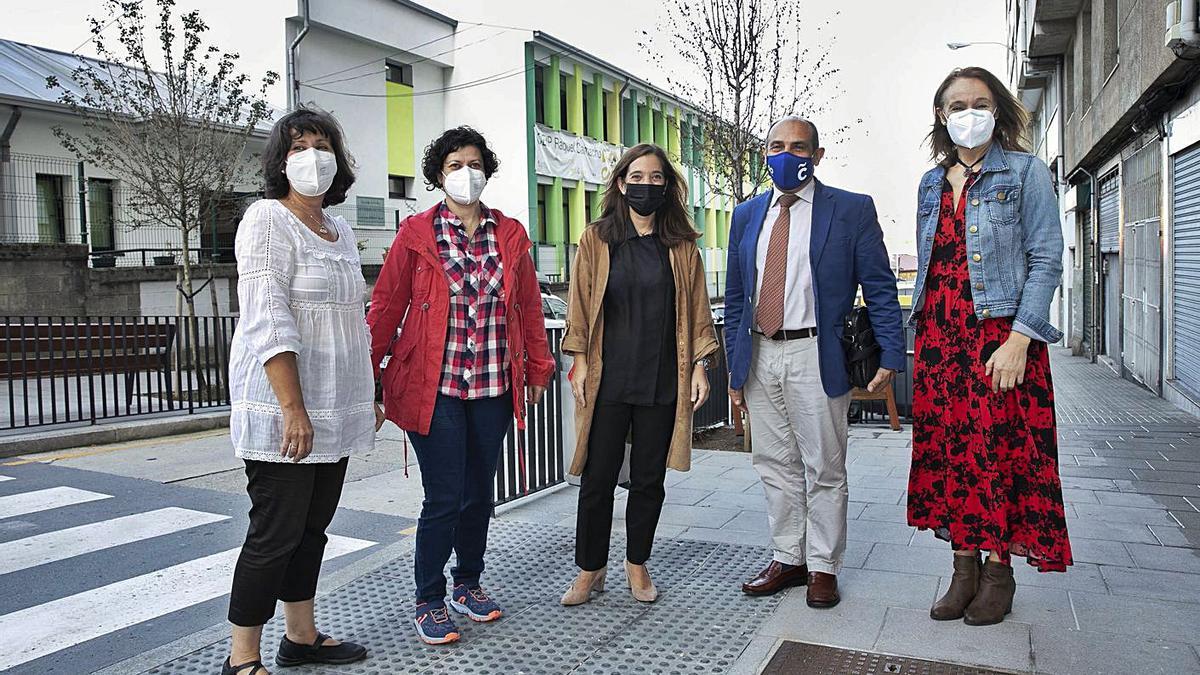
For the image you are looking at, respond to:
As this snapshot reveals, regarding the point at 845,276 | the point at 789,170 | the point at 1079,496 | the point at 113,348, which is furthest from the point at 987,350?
the point at 113,348

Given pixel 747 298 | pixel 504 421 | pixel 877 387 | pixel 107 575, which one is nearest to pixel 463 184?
pixel 504 421

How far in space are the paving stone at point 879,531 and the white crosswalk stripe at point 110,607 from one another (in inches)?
117

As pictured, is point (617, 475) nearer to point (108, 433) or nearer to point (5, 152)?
point (108, 433)

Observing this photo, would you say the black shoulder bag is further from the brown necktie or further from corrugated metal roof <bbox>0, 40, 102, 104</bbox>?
corrugated metal roof <bbox>0, 40, 102, 104</bbox>

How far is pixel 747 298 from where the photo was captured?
14.8 feet

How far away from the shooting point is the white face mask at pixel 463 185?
4.06 m

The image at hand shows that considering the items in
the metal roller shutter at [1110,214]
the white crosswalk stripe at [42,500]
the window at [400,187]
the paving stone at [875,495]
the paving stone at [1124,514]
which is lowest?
the white crosswalk stripe at [42,500]

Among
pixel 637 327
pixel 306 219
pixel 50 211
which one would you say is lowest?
pixel 637 327

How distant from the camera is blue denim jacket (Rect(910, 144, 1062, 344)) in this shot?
3830mm

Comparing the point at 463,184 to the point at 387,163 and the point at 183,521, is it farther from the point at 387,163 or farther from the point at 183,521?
the point at 387,163

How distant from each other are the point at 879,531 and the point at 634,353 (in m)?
2.16

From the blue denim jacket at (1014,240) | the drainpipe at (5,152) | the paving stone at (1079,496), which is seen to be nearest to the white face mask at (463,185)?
the blue denim jacket at (1014,240)

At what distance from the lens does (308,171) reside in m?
3.50

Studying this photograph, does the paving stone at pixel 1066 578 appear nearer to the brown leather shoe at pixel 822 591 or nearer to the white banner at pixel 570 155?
the brown leather shoe at pixel 822 591
